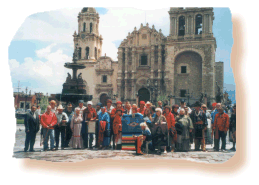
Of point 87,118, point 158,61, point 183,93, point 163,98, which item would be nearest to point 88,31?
point 158,61

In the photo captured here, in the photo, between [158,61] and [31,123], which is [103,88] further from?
[31,123]

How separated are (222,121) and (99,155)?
3.25 m

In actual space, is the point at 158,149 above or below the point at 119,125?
below

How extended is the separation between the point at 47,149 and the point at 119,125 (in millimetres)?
1975

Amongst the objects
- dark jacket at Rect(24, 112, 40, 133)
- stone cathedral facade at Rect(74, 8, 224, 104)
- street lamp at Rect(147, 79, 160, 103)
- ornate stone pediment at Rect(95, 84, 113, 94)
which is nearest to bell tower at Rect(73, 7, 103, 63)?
stone cathedral facade at Rect(74, 8, 224, 104)

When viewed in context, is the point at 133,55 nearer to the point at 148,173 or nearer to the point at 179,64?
the point at 179,64

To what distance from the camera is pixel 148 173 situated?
5809 mm

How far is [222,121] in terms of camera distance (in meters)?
6.72

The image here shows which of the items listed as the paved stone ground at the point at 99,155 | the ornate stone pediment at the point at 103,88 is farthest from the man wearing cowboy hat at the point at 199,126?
the ornate stone pediment at the point at 103,88

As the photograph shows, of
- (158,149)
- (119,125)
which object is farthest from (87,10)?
(158,149)

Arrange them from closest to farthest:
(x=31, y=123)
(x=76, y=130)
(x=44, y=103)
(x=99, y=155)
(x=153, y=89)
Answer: (x=99, y=155), (x=31, y=123), (x=76, y=130), (x=44, y=103), (x=153, y=89)

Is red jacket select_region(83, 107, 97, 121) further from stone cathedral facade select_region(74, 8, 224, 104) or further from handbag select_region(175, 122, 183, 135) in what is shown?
handbag select_region(175, 122, 183, 135)

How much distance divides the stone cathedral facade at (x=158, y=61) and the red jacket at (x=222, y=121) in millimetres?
1212

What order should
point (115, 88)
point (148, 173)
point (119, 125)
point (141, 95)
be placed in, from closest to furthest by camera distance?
point (148, 173) < point (119, 125) < point (141, 95) < point (115, 88)
